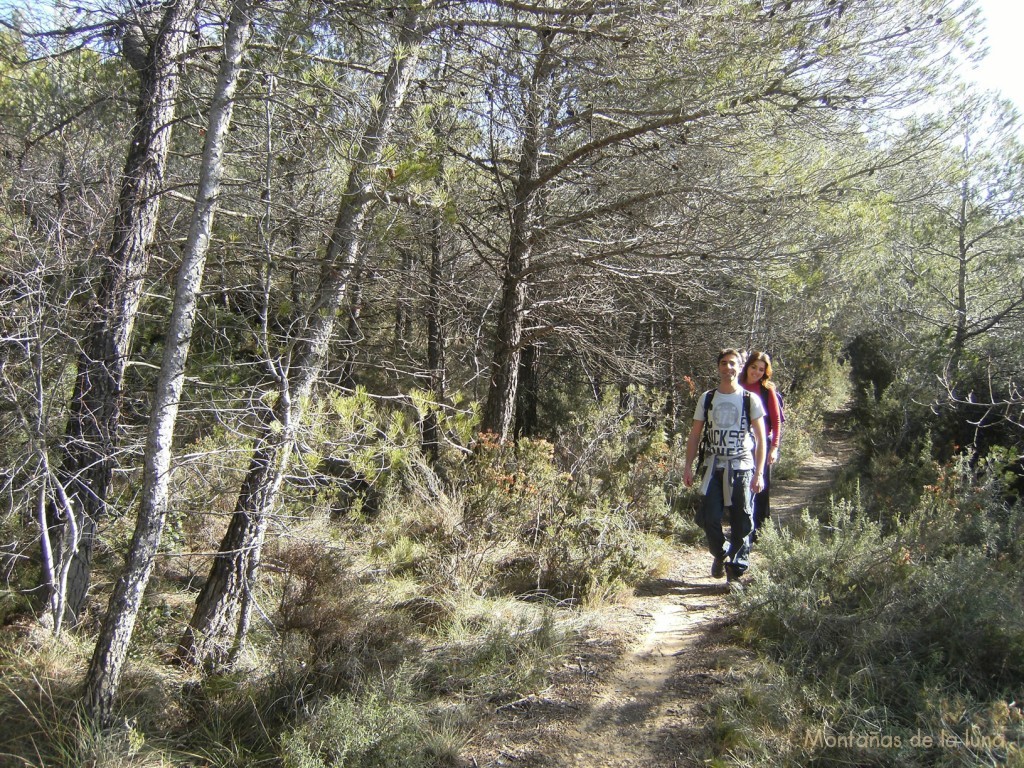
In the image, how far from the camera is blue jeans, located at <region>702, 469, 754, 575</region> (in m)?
4.50

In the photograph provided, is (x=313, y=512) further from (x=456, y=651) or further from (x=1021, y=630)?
(x=1021, y=630)

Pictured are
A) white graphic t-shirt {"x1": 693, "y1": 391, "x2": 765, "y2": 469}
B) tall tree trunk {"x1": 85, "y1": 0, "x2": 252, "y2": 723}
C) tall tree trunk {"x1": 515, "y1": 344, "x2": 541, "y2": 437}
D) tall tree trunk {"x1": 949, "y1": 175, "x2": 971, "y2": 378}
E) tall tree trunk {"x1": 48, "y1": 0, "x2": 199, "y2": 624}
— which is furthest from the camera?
tall tree trunk {"x1": 515, "y1": 344, "x2": 541, "y2": 437}

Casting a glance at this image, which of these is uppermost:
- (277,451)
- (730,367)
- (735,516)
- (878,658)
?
(730,367)

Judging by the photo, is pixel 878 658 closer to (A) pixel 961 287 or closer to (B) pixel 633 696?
(B) pixel 633 696

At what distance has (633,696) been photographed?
347cm

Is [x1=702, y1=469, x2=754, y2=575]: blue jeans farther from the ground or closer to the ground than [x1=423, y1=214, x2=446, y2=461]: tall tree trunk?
closer to the ground

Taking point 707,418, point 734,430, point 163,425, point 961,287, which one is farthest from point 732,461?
point 961,287

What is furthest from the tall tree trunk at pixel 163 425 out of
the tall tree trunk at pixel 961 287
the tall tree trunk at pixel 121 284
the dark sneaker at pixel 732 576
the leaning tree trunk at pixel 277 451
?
the tall tree trunk at pixel 961 287

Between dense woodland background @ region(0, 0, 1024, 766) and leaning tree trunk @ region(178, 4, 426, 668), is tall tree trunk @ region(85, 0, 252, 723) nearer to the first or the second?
dense woodland background @ region(0, 0, 1024, 766)

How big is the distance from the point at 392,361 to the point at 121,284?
2102mm

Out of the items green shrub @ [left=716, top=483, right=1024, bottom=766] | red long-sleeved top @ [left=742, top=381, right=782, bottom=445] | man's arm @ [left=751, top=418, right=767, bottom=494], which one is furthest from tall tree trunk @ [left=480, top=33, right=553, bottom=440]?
green shrub @ [left=716, top=483, right=1024, bottom=766]

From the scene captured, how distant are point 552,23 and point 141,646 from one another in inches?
214

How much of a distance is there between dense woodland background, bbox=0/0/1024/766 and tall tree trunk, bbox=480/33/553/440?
42mm

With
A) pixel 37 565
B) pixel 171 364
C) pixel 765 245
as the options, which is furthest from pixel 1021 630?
pixel 37 565
